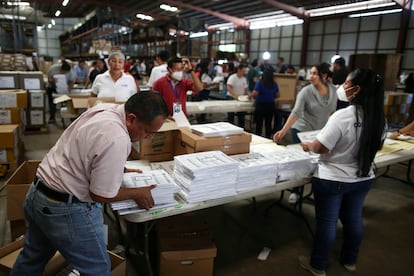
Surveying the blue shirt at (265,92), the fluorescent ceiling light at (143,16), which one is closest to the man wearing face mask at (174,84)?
the blue shirt at (265,92)

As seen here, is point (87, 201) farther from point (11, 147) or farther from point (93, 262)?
point (11, 147)

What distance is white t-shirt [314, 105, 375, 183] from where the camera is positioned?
1.88 meters

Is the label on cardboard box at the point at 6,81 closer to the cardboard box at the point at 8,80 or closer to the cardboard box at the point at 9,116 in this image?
the cardboard box at the point at 8,80

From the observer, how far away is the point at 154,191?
1603 millimetres

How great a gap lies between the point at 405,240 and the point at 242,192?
1853mm

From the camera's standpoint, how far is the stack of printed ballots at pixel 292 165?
2.05 meters

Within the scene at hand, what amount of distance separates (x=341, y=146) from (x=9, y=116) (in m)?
4.05

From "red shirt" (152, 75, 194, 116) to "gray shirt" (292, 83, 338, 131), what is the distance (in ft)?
3.66

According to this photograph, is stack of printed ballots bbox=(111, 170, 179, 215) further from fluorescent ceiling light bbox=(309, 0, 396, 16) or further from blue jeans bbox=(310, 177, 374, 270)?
fluorescent ceiling light bbox=(309, 0, 396, 16)

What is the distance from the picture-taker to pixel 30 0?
7898 mm

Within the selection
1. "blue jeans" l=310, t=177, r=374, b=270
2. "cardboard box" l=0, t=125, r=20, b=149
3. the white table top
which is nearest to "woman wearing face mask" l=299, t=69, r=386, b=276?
"blue jeans" l=310, t=177, r=374, b=270

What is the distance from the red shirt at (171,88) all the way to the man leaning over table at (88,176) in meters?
1.85

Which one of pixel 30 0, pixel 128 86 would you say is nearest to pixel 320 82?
pixel 128 86

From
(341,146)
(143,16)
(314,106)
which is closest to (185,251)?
(341,146)
